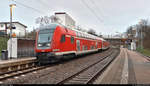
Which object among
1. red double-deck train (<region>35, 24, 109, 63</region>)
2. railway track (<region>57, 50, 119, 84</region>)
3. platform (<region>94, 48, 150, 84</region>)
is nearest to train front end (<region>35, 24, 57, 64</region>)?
red double-deck train (<region>35, 24, 109, 63</region>)

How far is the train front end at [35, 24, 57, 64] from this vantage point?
12.3 m

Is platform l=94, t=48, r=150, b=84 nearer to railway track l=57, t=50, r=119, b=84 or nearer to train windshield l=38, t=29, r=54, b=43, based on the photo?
railway track l=57, t=50, r=119, b=84

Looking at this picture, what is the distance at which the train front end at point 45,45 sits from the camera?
484 inches

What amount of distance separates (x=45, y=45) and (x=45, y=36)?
0.84 m

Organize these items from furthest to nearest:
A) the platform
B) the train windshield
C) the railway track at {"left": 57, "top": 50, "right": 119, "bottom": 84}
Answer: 1. the train windshield
2. the platform
3. the railway track at {"left": 57, "top": 50, "right": 119, "bottom": 84}

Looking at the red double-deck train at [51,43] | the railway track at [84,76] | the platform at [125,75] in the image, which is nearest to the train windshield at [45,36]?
the red double-deck train at [51,43]

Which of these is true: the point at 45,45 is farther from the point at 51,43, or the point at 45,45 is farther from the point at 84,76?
the point at 84,76

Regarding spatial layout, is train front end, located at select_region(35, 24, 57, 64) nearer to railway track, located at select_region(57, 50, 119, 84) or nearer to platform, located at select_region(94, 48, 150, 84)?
railway track, located at select_region(57, 50, 119, 84)

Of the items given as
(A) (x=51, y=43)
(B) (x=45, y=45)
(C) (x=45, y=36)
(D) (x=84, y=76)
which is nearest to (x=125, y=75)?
(D) (x=84, y=76)

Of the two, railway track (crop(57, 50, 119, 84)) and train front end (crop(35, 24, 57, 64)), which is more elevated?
Answer: train front end (crop(35, 24, 57, 64))

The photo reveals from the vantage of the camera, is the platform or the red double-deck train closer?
the platform

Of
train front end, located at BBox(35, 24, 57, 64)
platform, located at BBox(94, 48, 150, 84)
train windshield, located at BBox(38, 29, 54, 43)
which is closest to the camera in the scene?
platform, located at BBox(94, 48, 150, 84)

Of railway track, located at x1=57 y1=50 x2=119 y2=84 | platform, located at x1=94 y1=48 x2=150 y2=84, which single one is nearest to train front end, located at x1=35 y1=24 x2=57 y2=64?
railway track, located at x1=57 y1=50 x2=119 y2=84

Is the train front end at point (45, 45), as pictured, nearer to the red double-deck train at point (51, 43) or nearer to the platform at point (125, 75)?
the red double-deck train at point (51, 43)
